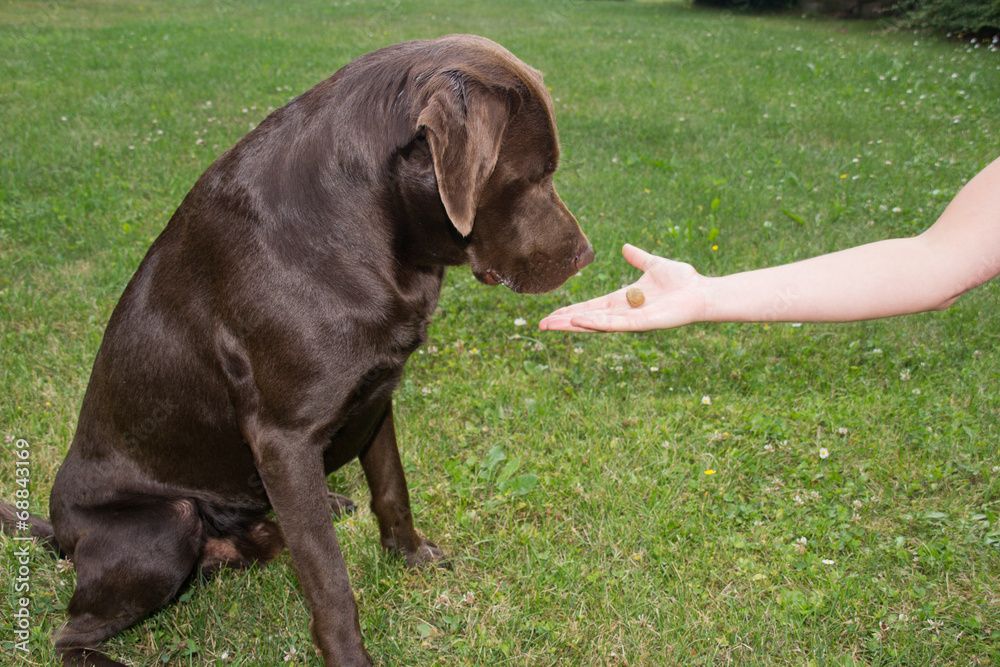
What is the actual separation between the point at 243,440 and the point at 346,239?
0.75 meters

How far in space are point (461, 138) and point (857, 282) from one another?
1263 millimetres

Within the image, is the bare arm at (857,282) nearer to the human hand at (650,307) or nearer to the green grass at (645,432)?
the human hand at (650,307)

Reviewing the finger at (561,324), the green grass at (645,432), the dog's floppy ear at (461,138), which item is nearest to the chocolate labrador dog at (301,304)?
the dog's floppy ear at (461,138)

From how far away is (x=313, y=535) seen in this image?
2074 millimetres

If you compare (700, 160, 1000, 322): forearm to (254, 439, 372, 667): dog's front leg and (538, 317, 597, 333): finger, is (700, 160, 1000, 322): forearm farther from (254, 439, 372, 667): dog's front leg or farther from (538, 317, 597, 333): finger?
(254, 439, 372, 667): dog's front leg

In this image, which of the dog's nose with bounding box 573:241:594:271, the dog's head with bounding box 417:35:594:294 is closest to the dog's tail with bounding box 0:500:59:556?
the dog's head with bounding box 417:35:594:294

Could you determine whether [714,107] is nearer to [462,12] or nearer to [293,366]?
[293,366]

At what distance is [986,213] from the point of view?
2016 mm

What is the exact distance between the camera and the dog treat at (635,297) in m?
2.51

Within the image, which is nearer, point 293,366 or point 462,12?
point 293,366

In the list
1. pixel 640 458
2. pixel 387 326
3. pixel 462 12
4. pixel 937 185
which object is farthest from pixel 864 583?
pixel 462 12

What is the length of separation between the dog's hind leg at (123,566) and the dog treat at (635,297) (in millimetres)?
1613

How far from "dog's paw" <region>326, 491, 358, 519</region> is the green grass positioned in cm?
10

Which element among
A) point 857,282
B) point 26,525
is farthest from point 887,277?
point 26,525
